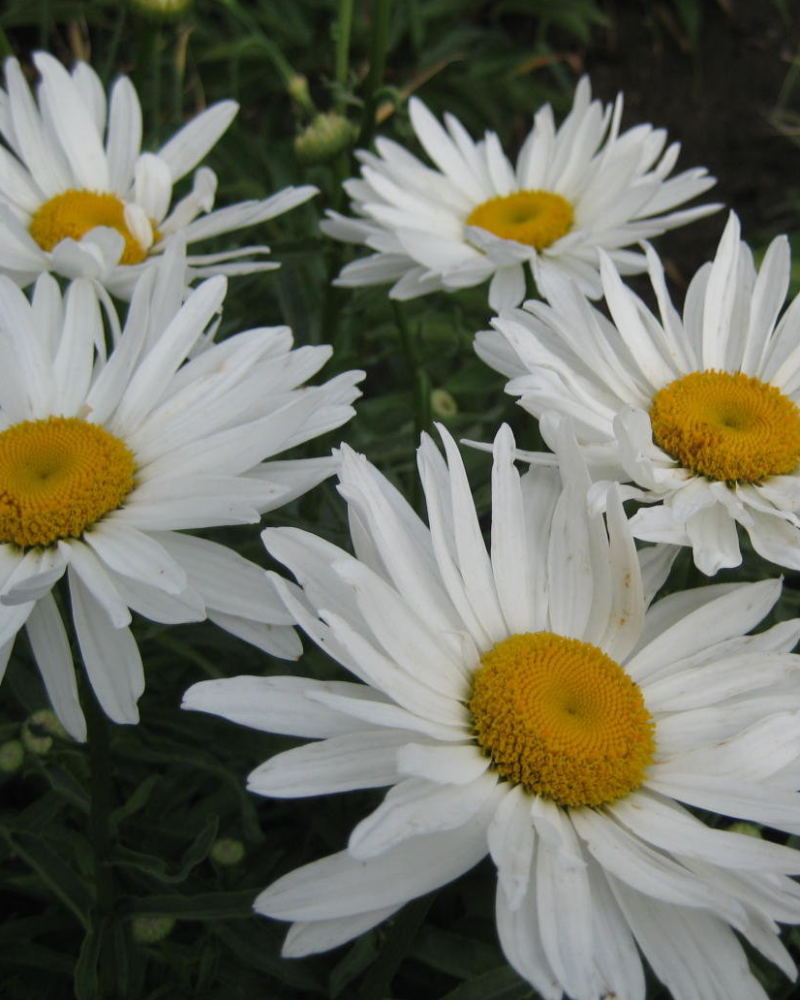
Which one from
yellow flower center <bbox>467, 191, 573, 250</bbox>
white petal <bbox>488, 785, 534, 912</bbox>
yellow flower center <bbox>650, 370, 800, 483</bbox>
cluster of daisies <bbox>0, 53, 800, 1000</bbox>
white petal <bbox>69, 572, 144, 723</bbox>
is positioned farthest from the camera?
yellow flower center <bbox>467, 191, 573, 250</bbox>

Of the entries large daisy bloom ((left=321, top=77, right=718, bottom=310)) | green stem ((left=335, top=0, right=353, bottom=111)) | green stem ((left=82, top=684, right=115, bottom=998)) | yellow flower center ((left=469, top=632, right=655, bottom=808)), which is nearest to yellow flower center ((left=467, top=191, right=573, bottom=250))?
large daisy bloom ((left=321, top=77, right=718, bottom=310))

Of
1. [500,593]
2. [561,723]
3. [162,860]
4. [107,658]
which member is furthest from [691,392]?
[162,860]

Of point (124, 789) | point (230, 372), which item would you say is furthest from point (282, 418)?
point (124, 789)

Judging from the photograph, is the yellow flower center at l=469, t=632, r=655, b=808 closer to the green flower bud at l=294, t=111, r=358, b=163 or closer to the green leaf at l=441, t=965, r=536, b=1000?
the green leaf at l=441, t=965, r=536, b=1000

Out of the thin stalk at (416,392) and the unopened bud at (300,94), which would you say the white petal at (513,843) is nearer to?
the thin stalk at (416,392)

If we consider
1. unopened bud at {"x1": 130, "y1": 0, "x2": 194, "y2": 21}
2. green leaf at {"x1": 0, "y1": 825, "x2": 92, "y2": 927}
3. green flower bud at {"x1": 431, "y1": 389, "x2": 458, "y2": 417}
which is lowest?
green leaf at {"x1": 0, "y1": 825, "x2": 92, "y2": 927}

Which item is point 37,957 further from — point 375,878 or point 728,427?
point 728,427
